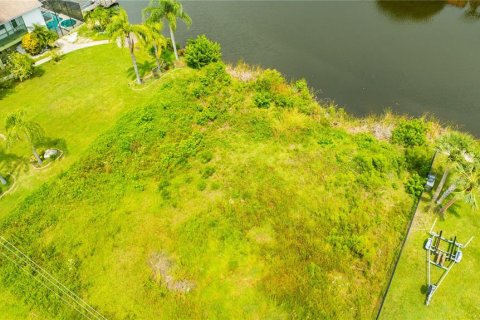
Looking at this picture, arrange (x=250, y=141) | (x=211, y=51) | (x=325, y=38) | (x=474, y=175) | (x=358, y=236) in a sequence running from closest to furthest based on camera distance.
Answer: (x=474, y=175) → (x=358, y=236) → (x=250, y=141) → (x=211, y=51) → (x=325, y=38)

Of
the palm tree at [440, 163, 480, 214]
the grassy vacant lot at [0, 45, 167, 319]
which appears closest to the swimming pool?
the grassy vacant lot at [0, 45, 167, 319]

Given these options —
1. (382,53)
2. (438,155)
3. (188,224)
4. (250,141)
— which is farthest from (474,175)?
(382,53)

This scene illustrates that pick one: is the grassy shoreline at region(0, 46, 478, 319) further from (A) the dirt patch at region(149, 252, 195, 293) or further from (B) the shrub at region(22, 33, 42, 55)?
(B) the shrub at region(22, 33, 42, 55)

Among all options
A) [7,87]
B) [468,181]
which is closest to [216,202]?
[468,181]

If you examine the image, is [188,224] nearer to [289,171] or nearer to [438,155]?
[289,171]

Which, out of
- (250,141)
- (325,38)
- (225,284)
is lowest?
(225,284)

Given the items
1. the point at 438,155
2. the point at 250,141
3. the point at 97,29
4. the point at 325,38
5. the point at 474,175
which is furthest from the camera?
the point at 97,29

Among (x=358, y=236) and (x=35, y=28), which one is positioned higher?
(x=35, y=28)
